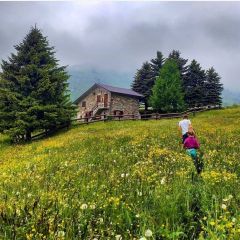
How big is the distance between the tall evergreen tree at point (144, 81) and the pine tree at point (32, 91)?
1415 inches

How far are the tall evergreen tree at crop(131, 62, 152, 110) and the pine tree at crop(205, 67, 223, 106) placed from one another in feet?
39.9

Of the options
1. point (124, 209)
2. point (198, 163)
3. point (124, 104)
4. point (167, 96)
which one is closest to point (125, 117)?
point (124, 104)

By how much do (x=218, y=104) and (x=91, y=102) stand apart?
2620 cm

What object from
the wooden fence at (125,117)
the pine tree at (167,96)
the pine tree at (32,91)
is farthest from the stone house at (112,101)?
the pine tree at (32,91)

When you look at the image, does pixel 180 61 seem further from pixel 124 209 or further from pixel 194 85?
pixel 124 209

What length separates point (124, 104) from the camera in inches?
2571

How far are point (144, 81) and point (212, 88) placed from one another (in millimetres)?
14496

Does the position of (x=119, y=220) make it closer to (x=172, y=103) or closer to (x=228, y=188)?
(x=228, y=188)

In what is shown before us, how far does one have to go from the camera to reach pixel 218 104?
238 ft

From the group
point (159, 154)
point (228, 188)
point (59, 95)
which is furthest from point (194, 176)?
point (59, 95)

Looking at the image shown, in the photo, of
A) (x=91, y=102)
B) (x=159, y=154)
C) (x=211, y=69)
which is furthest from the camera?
(x=211, y=69)

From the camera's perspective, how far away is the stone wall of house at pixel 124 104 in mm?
64125

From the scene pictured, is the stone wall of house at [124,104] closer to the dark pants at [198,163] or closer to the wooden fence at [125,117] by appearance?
the wooden fence at [125,117]

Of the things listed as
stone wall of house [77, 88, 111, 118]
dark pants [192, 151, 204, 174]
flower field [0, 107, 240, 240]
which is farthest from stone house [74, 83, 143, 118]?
flower field [0, 107, 240, 240]
